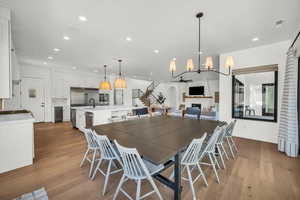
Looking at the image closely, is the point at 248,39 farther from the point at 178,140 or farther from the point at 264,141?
the point at 178,140

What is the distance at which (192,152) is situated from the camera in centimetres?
169

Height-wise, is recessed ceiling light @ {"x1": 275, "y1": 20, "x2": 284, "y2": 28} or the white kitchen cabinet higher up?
recessed ceiling light @ {"x1": 275, "y1": 20, "x2": 284, "y2": 28}

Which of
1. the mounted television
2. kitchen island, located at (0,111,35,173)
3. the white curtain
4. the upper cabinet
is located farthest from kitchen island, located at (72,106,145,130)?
the mounted television

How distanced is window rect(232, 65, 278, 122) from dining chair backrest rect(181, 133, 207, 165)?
3099 millimetres

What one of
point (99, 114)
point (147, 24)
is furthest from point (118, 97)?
point (147, 24)

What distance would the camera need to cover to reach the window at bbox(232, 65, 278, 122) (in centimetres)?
359

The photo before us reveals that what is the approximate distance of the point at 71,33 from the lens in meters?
2.94

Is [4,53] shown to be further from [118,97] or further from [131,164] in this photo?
[118,97]

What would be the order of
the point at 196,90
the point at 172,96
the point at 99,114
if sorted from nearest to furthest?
the point at 99,114
the point at 196,90
the point at 172,96

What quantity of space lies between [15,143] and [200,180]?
315 cm

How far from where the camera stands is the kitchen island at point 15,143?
222 cm

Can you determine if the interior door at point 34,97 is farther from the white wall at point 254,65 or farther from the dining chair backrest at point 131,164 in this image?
the white wall at point 254,65

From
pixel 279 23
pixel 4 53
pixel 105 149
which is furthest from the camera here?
pixel 279 23

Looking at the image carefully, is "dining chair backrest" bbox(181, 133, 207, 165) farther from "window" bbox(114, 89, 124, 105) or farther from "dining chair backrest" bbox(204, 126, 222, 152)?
"window" bbox(114, 89, 124, 105)
